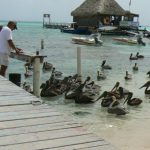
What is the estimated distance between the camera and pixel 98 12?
69.9 meters

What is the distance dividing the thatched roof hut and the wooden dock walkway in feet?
211

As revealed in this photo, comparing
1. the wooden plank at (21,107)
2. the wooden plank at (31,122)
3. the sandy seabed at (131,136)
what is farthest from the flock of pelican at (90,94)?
the wooden plank at (31,122)

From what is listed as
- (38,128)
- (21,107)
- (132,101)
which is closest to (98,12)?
(132,101)

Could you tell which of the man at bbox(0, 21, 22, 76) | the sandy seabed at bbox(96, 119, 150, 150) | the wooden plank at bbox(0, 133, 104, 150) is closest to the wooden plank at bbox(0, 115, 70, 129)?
the wooden plank at bbox(0, 133, 104, 150)

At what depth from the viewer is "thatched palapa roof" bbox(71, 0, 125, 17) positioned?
70.5 metres

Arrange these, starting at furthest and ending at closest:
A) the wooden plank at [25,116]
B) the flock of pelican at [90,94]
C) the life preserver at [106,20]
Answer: the life preserver at [106,20] < the flock of pelican at [90,94] < the wooden plank at [25,116]

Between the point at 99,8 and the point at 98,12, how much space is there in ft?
3.15

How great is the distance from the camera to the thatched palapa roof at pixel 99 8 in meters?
70.5

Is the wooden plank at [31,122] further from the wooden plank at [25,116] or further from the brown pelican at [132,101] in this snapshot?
the brown pelican at [132,101]

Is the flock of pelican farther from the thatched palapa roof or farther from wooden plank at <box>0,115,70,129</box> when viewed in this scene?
the thatched palapa roof

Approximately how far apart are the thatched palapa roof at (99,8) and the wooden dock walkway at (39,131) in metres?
64.4

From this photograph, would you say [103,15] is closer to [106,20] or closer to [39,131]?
[106,20]

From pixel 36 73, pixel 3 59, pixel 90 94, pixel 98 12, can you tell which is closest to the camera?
pixel 36 73

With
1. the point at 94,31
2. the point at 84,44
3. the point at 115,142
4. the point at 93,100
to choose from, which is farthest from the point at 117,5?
the point at 115,142
